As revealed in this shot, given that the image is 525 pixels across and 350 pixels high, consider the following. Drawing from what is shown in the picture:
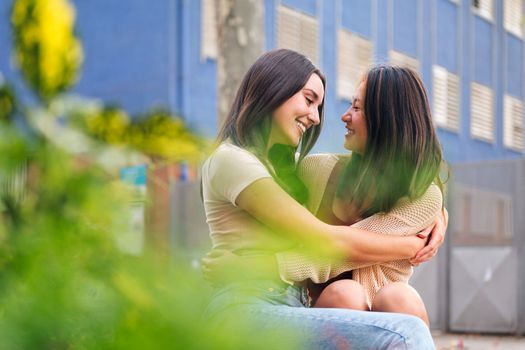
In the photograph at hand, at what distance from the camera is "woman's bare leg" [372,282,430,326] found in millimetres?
2059

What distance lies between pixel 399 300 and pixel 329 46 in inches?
548

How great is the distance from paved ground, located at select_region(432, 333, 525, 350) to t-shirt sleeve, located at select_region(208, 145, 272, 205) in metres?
5.76

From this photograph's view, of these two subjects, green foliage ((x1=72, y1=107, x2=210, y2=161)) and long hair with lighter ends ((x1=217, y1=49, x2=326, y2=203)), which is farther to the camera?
long hair with lighter ends ((x1=217, y1=49, x2=326, y2=203))

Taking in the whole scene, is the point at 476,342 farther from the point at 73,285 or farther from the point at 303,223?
the point at 73,285

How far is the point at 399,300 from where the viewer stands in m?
2.07

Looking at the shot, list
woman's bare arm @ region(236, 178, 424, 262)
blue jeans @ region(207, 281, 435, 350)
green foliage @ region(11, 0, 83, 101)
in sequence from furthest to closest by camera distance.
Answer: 1. woman's bare arm @ region(236, 178, 424, 262)
2. blue jeans @ region(207, 281, 435, 350)
3. green foliage @ region(11, 0, 83, 101)

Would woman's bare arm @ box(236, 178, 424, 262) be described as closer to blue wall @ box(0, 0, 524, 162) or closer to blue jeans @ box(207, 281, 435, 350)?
blue jeans @ box(207, 281, 435, 350)

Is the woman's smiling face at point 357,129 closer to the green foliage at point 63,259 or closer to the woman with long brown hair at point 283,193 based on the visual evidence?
the woman with long brown hair at point 283,193

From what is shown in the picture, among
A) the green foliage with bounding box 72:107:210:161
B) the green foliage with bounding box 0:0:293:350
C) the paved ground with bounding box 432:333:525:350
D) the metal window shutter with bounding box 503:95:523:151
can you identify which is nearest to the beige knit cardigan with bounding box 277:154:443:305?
the green foliage with bounding box 72:107:210:161

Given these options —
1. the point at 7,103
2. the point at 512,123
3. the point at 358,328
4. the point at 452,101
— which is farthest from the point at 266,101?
the point at 512,123

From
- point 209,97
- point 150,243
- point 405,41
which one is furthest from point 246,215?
point 405,41

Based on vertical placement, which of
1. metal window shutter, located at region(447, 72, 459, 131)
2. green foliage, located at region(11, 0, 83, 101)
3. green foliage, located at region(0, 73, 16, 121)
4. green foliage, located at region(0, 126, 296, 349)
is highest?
green foliage, located at region(11, 0, 83, 101)

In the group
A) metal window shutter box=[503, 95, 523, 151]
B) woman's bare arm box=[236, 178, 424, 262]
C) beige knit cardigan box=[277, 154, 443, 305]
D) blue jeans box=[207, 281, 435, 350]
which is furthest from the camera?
metal window shutter box=[503, 95, 523, 151]

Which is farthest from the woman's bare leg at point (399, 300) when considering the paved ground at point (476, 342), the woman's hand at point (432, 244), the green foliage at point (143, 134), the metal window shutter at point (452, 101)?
the metal window shutter at point (452, 101)
